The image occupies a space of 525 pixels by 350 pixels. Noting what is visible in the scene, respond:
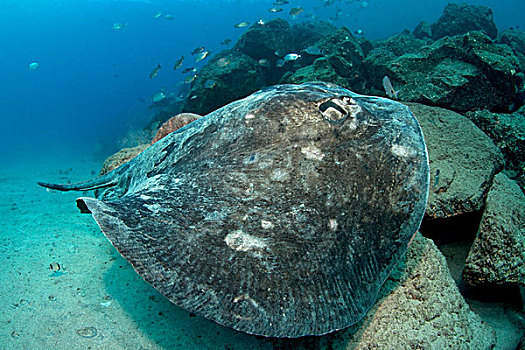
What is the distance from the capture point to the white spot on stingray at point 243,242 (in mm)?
1393

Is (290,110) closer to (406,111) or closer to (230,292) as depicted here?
(406,111)

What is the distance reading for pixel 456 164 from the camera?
123 inches

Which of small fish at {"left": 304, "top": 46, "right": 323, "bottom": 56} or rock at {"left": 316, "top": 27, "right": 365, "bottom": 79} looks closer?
rock at {"left": 316, "top": 27, "right": 365, "bottom": 79}

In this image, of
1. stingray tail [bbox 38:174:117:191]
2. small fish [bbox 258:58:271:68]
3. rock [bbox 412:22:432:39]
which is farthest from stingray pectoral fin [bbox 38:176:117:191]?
rock [bbox 412:22:432:39]

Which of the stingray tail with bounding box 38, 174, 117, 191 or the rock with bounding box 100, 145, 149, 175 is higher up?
the stingray tail with bounding box 38, 174, 117, 191

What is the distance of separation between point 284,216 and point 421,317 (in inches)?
56.9

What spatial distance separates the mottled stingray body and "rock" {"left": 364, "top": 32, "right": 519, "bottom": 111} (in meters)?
4.95

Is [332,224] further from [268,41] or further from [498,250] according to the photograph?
[268,41]

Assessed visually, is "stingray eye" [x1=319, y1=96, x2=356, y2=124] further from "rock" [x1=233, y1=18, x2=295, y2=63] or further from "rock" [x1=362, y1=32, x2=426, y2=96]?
"rock" [x1=233, y1=18, x2=295, y2=63]

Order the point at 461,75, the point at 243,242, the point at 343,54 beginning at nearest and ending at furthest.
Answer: the point at 243,242 → the point at 461,75 → the point at 343,54

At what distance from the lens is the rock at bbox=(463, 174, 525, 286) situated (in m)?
2.38

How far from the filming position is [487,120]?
4512 mm

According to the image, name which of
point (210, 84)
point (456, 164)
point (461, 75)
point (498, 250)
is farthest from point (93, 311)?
point (210, 84)

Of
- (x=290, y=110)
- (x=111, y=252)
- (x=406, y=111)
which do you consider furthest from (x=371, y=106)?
(x=111, y=252)
